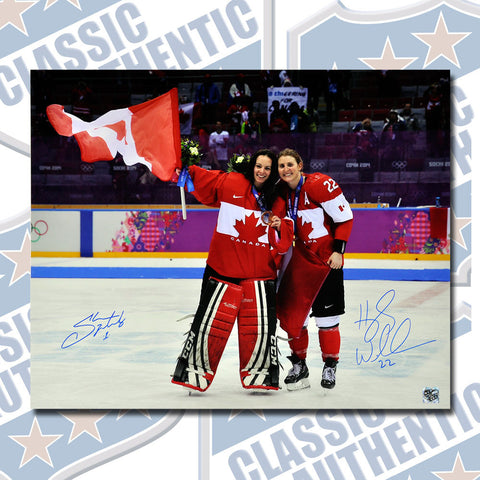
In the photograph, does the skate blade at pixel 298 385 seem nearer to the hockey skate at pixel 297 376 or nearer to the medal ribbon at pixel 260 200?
the hockey skate at pixel 297 376

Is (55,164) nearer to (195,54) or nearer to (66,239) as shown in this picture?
(66,239)

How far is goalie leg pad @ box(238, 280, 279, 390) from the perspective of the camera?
14.0 feet

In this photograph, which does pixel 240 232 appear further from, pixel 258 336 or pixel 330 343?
pixel 330 343

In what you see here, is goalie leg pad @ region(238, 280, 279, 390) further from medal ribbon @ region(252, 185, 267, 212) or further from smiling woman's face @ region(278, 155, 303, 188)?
smiling woman's face @ region(278, 155, 303, 188)

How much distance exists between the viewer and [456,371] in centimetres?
434

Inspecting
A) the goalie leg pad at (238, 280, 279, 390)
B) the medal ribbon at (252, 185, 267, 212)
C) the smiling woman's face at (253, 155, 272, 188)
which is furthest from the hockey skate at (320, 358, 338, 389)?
the smiling woman's face at (253, 155, 272, 188)

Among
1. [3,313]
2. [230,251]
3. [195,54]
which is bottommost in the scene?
[3,313]

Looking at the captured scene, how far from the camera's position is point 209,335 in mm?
4305

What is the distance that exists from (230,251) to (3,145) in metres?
1.31

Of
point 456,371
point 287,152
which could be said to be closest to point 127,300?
point 287,152
